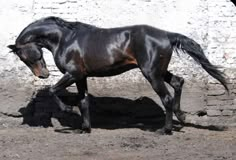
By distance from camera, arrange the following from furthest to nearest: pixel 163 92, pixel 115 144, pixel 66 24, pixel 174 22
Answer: pixel 174 22 < pixel 66 24 < pixel 163 92 < pixel 115 144

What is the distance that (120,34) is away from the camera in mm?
7957

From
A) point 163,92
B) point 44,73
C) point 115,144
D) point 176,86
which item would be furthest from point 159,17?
point 115,144

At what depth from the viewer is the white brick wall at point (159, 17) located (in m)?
8.77

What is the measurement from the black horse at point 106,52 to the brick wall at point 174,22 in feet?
2.20

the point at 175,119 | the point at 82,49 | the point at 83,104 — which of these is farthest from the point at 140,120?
the point at 82,49

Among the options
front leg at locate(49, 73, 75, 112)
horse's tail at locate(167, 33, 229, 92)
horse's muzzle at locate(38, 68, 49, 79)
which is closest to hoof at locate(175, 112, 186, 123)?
horse's tail at locate(167, 33, 229, 92)

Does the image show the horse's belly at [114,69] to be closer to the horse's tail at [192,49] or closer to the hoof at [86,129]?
the horse's tail at [192,49]

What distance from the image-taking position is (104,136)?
7984 mm

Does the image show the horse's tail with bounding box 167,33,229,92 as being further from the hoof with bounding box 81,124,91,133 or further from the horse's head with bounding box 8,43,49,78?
the horse's head with bounding box 8,43,49,78

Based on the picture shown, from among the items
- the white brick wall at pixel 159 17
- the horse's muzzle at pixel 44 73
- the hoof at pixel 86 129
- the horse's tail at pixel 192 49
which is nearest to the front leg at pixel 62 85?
the horse's muzzle at pixel 44 73

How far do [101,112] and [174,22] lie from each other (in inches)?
73.2

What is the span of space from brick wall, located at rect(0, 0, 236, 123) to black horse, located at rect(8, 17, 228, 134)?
67 cm

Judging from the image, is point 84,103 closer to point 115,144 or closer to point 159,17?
point 115,144

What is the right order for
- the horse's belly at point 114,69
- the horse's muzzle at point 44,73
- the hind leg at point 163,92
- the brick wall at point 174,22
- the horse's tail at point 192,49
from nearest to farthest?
the hind leg at point 163,92 → the horse's tail at point 192,49 → the horse's belly at point 114,69 → the horse's muzzle at point 44,73 → the brick wall at point 174,22
